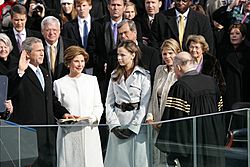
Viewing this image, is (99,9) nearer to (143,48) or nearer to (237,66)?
(143,48)

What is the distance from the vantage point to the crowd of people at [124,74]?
32.7 ft

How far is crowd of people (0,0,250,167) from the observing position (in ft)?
32.7

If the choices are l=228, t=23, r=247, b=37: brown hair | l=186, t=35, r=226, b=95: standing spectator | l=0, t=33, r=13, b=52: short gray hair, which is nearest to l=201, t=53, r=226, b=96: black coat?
l=186, t=35, r=226, b=95: standing spectator

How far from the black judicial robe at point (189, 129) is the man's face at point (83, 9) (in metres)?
3.80

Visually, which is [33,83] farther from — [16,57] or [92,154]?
[92,154]

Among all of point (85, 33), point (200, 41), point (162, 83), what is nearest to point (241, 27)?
point (200, 41)

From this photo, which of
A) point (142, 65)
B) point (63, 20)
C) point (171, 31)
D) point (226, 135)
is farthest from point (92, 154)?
point (63, 20)

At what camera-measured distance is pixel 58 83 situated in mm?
11609

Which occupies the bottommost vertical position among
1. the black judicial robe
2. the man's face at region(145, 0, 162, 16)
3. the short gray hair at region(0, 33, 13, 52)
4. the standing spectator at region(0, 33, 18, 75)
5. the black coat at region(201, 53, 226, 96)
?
the black judicial robe

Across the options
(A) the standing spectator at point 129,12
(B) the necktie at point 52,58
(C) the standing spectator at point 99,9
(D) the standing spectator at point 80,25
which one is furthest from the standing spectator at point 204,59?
(C) the standing spectator at point 99,9

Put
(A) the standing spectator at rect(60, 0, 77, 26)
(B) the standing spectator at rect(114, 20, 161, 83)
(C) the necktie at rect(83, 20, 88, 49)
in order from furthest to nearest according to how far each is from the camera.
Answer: (A) the standing spectator at rect(60, 0, 77, 26) → (C) the necktie at rect(83, 20, 88, 49) → (B) the standing spectator at rect(114, 20, 161, 83)

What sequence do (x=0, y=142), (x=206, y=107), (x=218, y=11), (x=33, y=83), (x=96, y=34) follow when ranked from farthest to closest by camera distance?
(x=218, y=11) < (x=96, y=34) < (x=33, y=83) < (x=206, y=107) < (x=0, y=142)

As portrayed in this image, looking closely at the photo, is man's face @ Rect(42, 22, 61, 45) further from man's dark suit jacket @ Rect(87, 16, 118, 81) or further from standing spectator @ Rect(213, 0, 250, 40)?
standing spectator @ Rect(213, 0, 250, 40)

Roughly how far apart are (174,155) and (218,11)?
498cm
